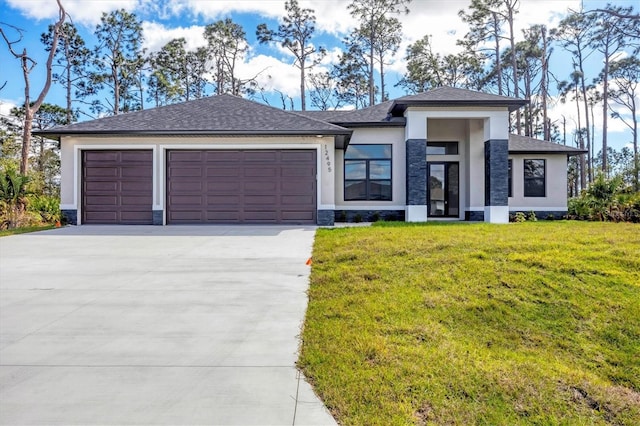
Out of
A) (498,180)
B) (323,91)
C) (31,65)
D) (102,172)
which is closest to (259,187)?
(102,172)

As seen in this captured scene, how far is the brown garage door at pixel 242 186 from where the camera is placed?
12.7 metres

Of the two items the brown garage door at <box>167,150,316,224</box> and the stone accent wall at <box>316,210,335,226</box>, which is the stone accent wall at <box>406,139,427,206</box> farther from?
the brown garage door at <box>167,150,316,224</box>

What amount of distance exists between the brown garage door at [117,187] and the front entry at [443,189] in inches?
412

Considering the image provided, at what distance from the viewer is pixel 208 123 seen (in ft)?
42.3

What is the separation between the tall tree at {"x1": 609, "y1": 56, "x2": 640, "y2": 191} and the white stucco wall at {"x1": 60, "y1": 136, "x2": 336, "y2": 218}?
30025 mm

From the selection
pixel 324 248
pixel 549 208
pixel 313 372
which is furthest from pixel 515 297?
pixel 549 208

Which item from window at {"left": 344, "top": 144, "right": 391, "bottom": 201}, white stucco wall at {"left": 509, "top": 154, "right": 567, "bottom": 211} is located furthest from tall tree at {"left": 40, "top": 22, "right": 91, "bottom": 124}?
white stucco wall at {"left": 509, "top": 154, "right": 567, "bottom": 211}

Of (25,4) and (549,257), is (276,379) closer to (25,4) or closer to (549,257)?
(549,257)

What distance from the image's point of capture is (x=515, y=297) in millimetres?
4418

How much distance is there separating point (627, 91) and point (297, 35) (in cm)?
2841

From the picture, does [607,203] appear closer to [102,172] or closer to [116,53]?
[102,172]

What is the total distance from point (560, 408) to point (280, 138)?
438 inches

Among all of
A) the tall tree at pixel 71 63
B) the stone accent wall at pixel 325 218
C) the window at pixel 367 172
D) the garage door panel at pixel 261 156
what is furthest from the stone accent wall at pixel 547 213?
the tall tree at pixel 71 63

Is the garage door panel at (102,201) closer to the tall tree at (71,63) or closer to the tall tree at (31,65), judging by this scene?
the tall tree at (31,65)
